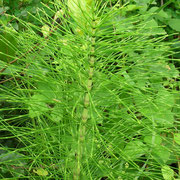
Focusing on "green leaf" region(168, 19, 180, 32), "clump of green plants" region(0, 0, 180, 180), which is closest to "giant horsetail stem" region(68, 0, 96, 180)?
"clump of green plants" region(0, 0, 180, 180)

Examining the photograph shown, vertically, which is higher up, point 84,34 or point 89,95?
point 84,34

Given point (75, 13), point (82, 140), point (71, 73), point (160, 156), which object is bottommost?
point (160, 156)

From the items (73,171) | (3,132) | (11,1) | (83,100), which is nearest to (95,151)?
(73,171)

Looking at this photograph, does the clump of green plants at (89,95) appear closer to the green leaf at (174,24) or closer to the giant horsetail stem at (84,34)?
the giant horsetail stem at (84,34)

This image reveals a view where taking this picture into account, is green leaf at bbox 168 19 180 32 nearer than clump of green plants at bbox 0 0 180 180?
No

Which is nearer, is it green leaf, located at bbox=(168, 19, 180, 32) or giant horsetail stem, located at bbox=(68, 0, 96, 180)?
giant horsetail stem, located at bbox=(68, 0, 96, 180)

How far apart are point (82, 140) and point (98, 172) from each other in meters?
0.31

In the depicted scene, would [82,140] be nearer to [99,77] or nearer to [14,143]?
[99,77]

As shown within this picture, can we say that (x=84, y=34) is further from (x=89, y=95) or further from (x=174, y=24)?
(x=174, y=24)

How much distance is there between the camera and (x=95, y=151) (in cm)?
124

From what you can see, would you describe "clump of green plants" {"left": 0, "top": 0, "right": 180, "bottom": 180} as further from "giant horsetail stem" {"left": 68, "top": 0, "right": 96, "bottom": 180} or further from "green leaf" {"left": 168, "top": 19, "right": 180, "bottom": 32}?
"green leaf" {"left": 168, "top": 19, "right": 180, "bottom": 32}

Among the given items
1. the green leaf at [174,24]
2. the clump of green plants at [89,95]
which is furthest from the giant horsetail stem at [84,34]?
the green leaf at [174,24]

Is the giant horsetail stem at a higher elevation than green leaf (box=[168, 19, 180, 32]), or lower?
higher

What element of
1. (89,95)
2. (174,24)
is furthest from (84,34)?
(174,24)
